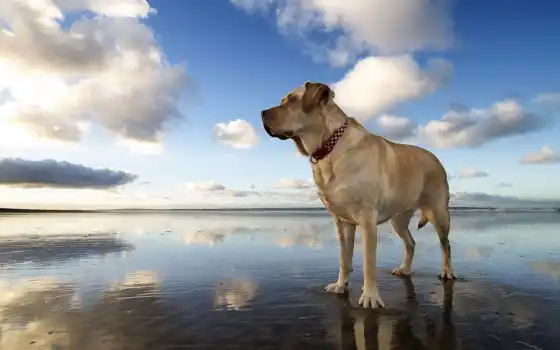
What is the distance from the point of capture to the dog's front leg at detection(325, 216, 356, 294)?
619 centimetres

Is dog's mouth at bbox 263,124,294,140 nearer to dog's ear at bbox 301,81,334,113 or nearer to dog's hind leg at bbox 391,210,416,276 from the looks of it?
dog's ear at bbox 301,81,334,113

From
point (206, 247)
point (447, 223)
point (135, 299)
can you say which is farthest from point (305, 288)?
point (206, 247)

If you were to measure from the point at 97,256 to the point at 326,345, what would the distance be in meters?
7.62

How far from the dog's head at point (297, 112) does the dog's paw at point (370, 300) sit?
2.21 metres

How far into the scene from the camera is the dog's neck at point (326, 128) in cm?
591

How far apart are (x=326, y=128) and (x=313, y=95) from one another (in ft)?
1.55

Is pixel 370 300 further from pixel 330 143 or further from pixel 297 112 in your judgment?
pixel 297 112

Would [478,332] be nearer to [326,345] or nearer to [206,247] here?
[326,345]

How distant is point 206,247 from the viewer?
1153 centimetres

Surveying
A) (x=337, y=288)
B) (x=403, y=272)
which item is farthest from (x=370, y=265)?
(x=403, y=272)

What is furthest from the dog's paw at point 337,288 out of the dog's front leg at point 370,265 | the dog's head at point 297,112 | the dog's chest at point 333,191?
the dog's head at point 297,112

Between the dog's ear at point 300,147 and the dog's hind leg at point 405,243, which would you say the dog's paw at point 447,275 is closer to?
the dog's hind leg at point 405,243

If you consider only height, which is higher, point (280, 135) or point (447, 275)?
point (280, 135)

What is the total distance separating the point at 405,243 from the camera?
768 cm
